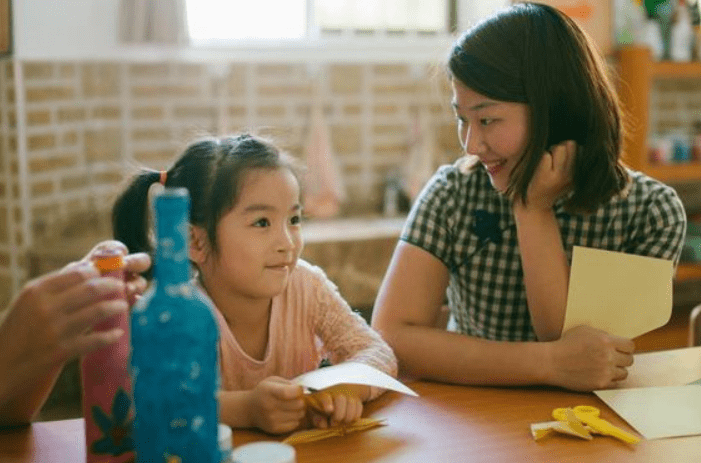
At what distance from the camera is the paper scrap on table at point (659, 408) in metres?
1.20

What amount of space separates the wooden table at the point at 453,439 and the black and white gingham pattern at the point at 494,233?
1.22 feet

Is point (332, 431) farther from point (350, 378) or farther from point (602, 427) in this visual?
point (602, 427)

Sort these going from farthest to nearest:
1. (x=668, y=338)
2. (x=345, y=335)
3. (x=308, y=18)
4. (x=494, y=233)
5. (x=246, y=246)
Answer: (x=668, y=338)
(x=308, y=18)
(x=494, y=233)
(x=345, y=335)
(x=246, y=246)

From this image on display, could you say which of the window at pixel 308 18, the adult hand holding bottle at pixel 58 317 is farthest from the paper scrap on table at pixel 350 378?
the window at pixel 308 18

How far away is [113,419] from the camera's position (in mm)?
997

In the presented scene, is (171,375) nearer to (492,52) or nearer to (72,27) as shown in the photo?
(492,52)

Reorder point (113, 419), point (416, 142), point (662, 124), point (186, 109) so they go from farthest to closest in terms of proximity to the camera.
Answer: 1. point (662, 124)
2. point (416, 142)
3. point (186, 109)
4. point (113, 419)

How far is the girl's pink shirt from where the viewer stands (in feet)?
4.53

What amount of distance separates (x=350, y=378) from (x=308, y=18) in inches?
100

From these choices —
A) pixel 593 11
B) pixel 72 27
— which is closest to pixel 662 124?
pixel 593 11

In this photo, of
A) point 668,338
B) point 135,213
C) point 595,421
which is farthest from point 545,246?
point 668,338

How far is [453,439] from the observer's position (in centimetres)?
118

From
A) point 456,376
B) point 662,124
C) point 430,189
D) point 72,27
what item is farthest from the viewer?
point 662,124

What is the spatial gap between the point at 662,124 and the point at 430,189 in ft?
9.34
